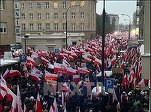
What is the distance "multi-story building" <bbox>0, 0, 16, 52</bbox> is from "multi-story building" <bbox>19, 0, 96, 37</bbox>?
4678 centimetres

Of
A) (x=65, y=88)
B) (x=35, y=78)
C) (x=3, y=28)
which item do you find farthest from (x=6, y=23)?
(x=65, y=88)

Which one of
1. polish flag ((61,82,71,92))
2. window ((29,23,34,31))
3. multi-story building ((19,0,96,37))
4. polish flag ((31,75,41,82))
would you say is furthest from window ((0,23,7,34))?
window ((29,23,34,31))

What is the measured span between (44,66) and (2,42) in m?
13.3

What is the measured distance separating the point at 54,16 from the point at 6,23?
49768 millimetres

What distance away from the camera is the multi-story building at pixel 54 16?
288ft

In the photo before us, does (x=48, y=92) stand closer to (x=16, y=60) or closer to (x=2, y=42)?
(x=16, y=60)

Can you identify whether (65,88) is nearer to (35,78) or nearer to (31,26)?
(35,78)

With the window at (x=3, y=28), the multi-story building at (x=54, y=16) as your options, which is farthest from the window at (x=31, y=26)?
the window at (x=3, y=28)

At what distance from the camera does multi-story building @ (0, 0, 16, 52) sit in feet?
127

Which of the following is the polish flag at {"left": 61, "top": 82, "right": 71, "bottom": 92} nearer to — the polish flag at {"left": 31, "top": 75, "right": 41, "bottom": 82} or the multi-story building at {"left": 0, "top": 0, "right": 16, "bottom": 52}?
the polish flag at {"left": 31, "top": 75, "right": 41, "bottom": 82}

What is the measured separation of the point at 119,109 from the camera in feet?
51.6

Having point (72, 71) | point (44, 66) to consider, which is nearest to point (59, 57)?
point (44, 66)

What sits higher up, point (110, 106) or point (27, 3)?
point (27, 3)

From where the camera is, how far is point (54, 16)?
88812 millimetres
